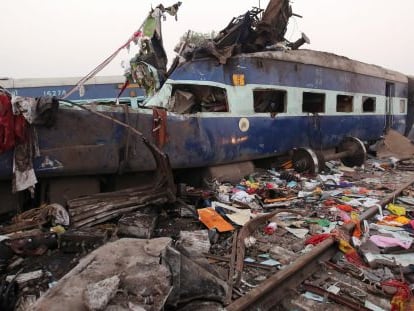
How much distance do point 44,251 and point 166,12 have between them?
6.02 metres

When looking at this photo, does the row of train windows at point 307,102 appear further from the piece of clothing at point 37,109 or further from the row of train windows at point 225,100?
the piece of clothing at point 37,109

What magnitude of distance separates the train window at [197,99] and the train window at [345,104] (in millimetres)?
5483

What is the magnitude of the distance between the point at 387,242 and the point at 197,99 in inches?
182

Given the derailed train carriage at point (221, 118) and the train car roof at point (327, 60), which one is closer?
the derailed train carriage at point (221, 118)

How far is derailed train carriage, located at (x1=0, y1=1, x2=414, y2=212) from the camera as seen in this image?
5.36 metres

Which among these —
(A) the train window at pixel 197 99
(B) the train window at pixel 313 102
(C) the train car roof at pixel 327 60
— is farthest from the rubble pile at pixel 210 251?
(B) the train window at pixel 313 102

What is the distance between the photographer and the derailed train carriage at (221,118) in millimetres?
5359

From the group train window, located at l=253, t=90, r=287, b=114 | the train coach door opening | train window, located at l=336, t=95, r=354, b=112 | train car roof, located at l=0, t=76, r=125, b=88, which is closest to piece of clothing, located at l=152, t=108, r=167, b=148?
train window, located at l=253, t=90, r=287, b=114

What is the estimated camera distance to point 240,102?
26.1 ft

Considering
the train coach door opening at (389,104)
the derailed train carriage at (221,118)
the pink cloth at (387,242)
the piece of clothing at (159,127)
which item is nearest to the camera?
the pink cloth at (387,242)

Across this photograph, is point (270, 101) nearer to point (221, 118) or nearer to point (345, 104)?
point (221, 118)

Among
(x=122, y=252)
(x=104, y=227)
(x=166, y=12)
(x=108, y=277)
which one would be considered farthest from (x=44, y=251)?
(x=166, y=12)

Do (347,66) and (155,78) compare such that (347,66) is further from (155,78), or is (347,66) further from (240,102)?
(155,78)

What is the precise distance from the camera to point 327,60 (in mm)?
10742
